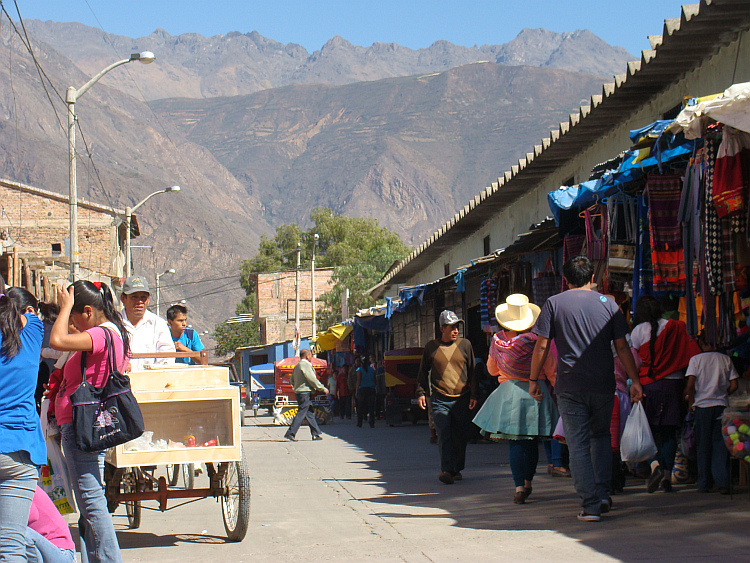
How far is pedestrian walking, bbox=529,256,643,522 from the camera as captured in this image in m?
6.75

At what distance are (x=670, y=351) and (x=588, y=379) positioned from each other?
185 centimetres

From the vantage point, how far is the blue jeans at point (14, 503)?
14.0 feet

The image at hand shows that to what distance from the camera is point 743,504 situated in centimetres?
714

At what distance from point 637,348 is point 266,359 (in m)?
58.4

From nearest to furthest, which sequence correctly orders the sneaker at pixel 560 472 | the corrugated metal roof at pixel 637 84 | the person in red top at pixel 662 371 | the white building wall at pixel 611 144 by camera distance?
the person in red top at pixel 662 371 < the corrugated metal roof at pixel 637 84 < the sneaker at pixel 560 472 < the white building wall at pixel 611 144

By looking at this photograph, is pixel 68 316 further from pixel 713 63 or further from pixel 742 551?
pixel 713 63

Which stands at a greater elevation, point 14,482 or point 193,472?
point 14,482

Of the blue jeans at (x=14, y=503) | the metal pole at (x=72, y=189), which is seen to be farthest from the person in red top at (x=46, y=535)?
the metal pole at (x=72, y=189)

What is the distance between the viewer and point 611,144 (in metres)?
13.5

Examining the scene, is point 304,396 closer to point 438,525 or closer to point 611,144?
point 611,144

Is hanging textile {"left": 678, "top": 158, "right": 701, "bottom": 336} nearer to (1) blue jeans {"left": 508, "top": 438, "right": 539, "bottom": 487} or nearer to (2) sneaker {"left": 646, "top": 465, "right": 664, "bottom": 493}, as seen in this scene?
(2) sneaker {"left": 646, "top": 465, "right": 664, "bottom": 493}

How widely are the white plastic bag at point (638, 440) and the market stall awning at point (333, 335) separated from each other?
22.5m

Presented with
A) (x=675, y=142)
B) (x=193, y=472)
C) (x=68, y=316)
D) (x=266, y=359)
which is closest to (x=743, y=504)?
(x=675, y=142)

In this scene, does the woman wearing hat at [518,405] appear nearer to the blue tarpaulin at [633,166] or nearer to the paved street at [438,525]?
the paved street at [438,525]
